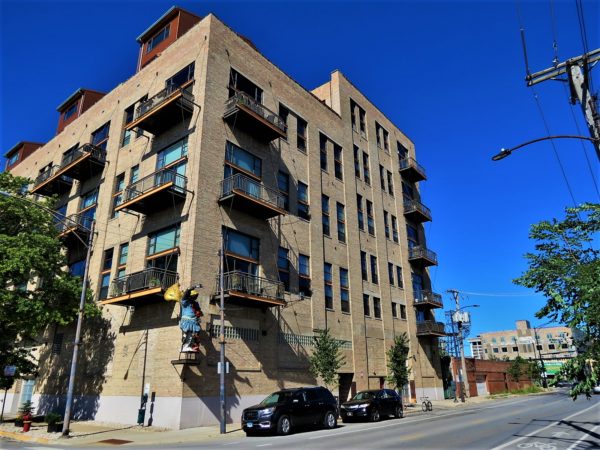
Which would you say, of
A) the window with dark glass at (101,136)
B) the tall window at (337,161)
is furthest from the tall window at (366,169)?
the window with dark glass at (101,136)

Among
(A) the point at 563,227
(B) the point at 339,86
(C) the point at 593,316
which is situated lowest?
(C) the point at 593,316

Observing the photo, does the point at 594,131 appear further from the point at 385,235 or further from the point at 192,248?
the point at 385,235

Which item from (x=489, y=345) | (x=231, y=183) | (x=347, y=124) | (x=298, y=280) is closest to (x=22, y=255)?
(x=231, y=183)

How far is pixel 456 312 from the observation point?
4691 centimetres

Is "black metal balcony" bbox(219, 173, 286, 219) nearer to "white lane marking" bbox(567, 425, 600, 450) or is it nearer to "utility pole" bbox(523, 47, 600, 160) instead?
"utility pole" bbox(523, 47, 600, 160)

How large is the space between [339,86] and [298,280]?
19.3m

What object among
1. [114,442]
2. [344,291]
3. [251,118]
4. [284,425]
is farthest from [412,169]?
[114,442]

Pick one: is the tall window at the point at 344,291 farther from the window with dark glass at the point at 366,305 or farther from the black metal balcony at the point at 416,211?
the black metal balcony at the point at 416,211

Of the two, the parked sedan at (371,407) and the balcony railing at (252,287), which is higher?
the balcony railing at (252,287)

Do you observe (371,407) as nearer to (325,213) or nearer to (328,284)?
(328,284)

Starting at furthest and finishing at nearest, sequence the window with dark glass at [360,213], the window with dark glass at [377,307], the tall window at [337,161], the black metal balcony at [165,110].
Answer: the window with dark glass at [360,213] → the tall window at [337,161] → the window with dark glass at [377,307] → the black metal balcony at [165,110]

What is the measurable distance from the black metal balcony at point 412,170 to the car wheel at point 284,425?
33.1m

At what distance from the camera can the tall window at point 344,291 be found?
31.6 meters

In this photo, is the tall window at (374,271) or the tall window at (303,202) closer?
the tall window at (303,202)
